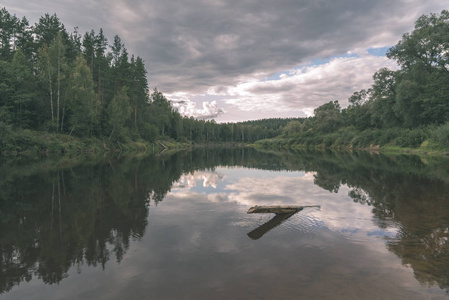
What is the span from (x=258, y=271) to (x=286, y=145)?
360ft

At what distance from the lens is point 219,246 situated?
7.08 m

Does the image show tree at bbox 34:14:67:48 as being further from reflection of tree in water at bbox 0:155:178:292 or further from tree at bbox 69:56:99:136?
reflection of tree in water at bbox 0:155:178:292

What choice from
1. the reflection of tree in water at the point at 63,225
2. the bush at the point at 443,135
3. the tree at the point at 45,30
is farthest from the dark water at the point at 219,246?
the tree at the point at 45,30

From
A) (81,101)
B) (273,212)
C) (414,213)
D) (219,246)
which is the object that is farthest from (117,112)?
(414,213)

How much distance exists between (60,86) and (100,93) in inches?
707

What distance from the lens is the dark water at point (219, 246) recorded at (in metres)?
5.00

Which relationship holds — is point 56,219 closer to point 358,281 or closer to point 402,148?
point 358,281

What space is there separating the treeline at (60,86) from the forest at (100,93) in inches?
6.3

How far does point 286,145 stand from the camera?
367 feet

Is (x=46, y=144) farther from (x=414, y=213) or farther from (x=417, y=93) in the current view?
(x=417, y=93)

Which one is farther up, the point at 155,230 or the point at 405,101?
the point at 405,101


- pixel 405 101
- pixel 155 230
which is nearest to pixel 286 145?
pixel 405 101

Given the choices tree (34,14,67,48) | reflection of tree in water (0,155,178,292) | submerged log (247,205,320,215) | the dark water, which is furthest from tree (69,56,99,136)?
submerged log (247,205,320,215)

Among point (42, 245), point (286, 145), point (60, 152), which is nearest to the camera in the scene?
point (42, 245)
